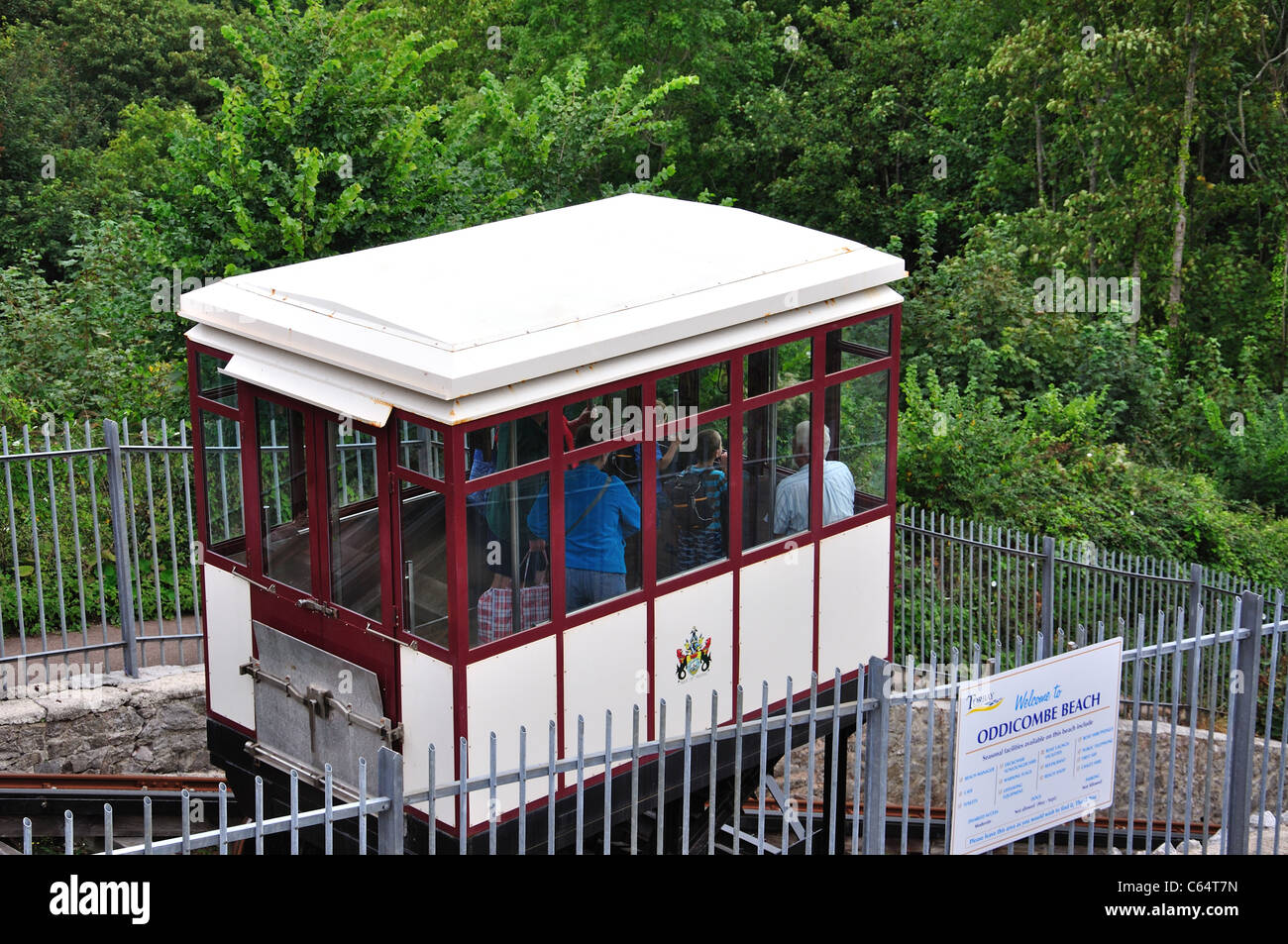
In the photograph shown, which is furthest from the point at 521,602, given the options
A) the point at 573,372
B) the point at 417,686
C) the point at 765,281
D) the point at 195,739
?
the point at 195,739

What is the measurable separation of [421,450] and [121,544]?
3.70 meters

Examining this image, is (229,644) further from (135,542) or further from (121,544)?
(135,542)

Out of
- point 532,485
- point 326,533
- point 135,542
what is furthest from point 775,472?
point 135,542

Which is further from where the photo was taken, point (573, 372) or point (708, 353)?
point (708, 353)

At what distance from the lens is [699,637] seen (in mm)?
7457

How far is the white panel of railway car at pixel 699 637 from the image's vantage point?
7.30m

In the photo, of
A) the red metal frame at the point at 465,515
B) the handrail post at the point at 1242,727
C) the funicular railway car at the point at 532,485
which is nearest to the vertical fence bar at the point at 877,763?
the funicular railway car at the point at 532,485

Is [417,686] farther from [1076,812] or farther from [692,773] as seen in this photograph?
[1076,812]

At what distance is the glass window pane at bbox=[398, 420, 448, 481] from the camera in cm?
645

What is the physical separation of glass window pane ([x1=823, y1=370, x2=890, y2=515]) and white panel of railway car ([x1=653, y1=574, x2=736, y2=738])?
0.90 meters

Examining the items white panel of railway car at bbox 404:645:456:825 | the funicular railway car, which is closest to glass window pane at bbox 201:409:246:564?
the funicular railway car

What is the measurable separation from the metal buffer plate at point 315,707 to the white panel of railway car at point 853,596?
248 cm

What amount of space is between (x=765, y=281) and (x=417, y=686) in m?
2.59
